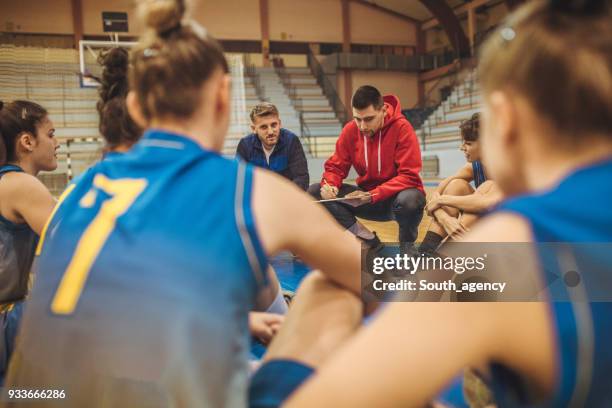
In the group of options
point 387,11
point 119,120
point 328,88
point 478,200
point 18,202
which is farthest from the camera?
point 387,11

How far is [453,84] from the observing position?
49.8 ft

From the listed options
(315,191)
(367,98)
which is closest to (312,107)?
(315,191)

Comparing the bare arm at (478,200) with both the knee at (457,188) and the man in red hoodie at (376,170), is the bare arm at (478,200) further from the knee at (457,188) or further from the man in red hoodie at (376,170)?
the man in red hoodie at (376,170)

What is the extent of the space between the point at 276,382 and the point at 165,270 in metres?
0.24

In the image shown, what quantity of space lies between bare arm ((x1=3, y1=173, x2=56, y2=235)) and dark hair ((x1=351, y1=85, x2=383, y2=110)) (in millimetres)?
2179

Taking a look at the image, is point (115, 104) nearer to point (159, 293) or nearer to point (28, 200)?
point (28, 200)

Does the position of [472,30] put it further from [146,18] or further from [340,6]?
[146,18]

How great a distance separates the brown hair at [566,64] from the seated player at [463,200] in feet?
5.78

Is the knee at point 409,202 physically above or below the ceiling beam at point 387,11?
below

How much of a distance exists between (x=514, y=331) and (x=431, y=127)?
47.6ft

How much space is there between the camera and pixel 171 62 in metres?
0.82

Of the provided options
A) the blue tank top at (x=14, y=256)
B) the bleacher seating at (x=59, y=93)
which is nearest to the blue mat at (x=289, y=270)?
the blue tank top at (x=14, y=256)

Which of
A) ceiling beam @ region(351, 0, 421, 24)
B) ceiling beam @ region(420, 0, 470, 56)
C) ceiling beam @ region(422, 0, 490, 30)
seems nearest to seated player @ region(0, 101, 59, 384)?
ceiling beam @ region(420, 0, 470, 56)

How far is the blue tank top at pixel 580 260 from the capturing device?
478mm
